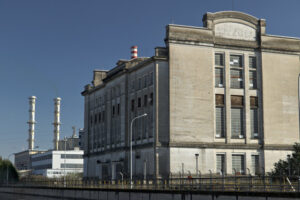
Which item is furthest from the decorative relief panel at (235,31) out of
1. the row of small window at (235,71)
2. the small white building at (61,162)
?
the small white building at (61,162)

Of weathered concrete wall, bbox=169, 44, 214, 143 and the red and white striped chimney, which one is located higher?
the red and white striped chimney

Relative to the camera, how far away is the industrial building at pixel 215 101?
6431 centimetres

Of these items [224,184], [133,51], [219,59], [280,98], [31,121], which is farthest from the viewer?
[31,121]

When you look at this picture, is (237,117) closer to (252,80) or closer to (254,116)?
(254,116)

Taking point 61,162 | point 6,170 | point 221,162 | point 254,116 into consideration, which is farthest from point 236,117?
point 61,162

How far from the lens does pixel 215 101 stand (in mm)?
66812

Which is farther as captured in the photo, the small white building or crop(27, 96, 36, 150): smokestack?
crop(27, 96, 36, 150): smokestack

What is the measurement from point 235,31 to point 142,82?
15.2m

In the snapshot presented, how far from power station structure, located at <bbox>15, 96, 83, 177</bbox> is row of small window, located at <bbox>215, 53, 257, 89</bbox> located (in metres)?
83.2

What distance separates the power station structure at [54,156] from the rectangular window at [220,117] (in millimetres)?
82788

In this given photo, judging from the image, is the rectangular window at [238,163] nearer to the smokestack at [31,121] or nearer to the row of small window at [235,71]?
the row of small window at [235,71]

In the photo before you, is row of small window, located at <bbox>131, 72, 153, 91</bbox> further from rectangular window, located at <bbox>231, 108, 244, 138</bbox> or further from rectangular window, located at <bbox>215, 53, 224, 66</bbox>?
rectangular window, located at <bbox>231, 108, 244, 138</bbox>

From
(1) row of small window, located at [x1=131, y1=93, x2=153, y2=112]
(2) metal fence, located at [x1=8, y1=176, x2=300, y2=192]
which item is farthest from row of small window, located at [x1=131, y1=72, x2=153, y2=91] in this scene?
(2) metal fence, located at [x1=8, y1=176, x2=300, y2=192]

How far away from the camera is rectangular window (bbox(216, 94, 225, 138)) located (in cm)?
6688
